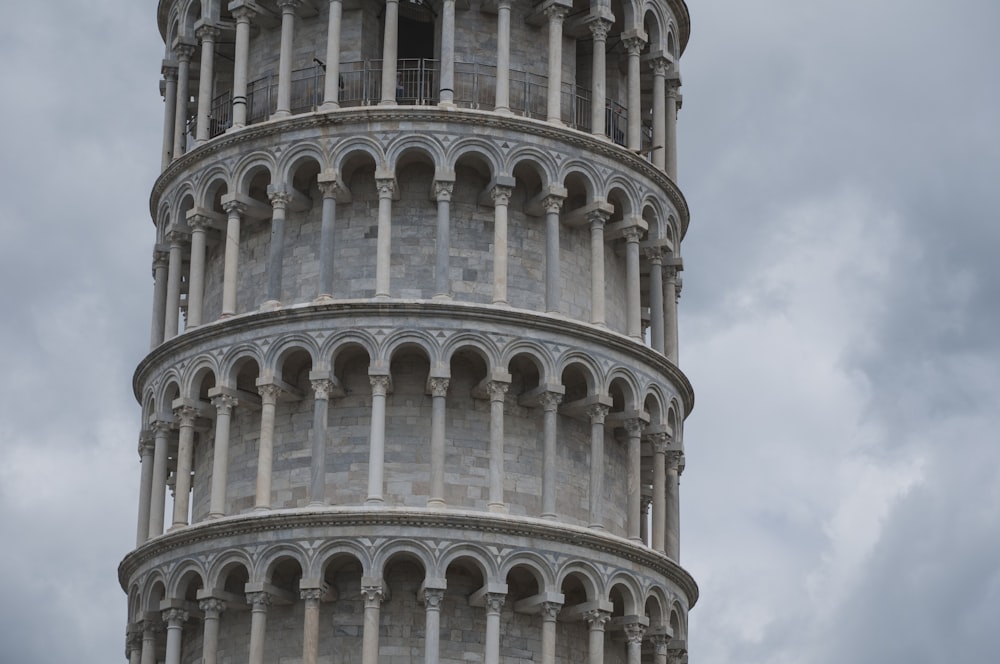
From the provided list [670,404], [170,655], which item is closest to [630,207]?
[670,404]

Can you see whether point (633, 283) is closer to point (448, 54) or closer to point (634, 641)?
point (448, 54)

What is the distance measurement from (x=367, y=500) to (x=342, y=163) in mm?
6885

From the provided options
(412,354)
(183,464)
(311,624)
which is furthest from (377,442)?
(183,464)

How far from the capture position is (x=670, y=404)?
4478cm

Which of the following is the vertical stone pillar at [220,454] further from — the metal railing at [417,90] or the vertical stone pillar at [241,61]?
the metal railing at [417,90]

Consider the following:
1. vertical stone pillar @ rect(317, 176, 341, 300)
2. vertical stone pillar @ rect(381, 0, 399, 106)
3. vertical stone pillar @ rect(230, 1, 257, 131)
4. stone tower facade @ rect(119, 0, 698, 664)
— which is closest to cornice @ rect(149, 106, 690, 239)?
stone tower facade @ rect(119, 0, 698, 664)

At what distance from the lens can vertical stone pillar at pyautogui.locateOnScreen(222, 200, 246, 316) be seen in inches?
1699

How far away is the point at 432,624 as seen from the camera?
130ft

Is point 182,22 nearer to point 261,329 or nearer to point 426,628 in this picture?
point 261,329

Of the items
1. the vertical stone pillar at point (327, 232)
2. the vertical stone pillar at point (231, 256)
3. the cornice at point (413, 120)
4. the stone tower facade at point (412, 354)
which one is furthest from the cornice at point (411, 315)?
the cornice at point (413, 120)

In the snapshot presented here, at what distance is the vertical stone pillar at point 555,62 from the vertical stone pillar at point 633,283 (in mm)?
2797

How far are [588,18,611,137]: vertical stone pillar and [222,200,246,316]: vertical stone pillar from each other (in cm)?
737

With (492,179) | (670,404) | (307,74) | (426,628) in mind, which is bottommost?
(426,628)

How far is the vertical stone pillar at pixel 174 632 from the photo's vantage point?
4188cm
